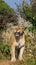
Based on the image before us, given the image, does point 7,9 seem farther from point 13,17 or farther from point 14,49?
point 14,49

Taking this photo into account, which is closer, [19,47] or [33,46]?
[33,46]

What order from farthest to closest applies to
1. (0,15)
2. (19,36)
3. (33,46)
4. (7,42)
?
(0,15) → (7,42) → (19,36) → (33,46)

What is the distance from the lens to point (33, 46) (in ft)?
26.1

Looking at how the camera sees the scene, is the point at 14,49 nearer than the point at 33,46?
No

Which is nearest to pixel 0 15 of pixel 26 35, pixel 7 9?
pixel 7 9

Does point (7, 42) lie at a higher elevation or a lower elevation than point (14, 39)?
lower

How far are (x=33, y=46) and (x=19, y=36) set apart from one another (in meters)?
1.25

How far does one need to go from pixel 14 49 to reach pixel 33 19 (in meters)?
1.93

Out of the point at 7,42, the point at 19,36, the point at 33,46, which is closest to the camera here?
the point at 33,46

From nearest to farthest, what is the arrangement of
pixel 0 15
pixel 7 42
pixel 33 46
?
pixel 33 46, pixel 7 42, pixel 0 15

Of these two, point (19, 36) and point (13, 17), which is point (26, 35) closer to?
point (19, 36)

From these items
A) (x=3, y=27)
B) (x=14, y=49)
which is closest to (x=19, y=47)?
(x=14, y=49)

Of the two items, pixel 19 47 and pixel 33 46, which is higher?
pixel 33 46

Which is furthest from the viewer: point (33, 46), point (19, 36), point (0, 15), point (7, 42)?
point (0, 15)
